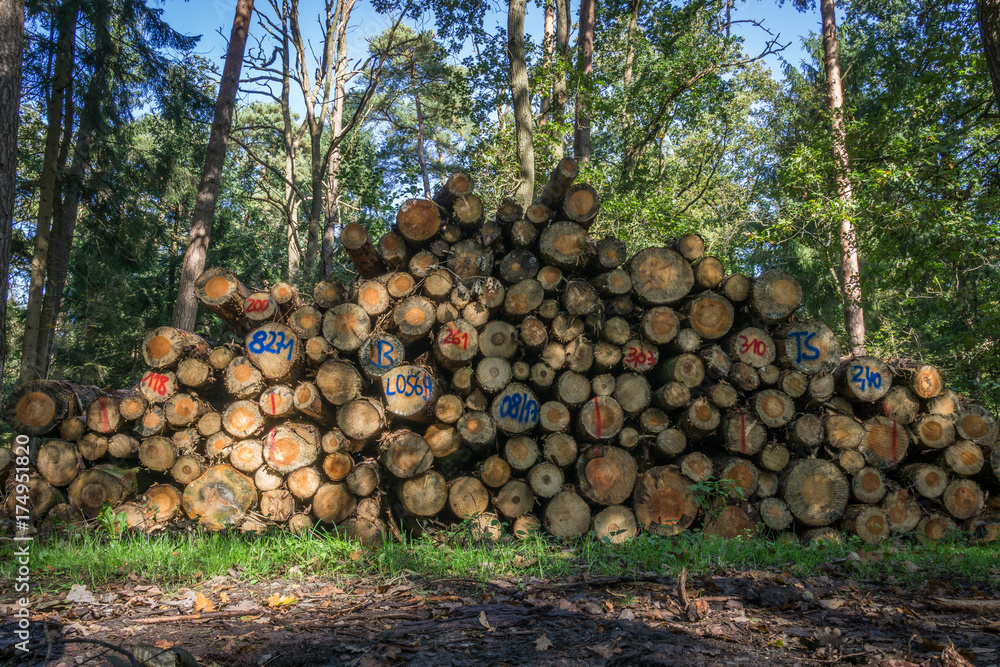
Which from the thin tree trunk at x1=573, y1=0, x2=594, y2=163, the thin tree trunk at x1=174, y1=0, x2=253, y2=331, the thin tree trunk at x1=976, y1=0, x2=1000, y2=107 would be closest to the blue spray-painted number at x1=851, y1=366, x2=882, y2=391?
the thin tree trunk at x1=976, y1=0, x2=1000, y2=107

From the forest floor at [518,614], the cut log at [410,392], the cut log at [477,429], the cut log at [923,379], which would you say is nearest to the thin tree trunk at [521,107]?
the cut log at [410,392]

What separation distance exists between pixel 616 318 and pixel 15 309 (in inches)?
587

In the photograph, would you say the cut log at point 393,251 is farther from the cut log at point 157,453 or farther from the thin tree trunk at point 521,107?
the thin tree trunk at point 521,107

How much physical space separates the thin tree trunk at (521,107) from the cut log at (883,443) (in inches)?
220

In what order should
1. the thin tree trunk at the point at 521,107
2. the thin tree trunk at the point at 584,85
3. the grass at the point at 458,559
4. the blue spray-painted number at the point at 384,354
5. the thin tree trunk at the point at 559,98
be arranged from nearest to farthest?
the grass at the point at 458,559
the blue spray-painted number at the point at 384,354
the thin tree trunk at the point at 521,107
the thin tree trunk at the point at 559,98
the thin tree trunk at the point at 584,85

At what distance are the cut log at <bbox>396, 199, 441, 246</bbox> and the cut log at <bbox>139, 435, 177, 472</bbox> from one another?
2800mm

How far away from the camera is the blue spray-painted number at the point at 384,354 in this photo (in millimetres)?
5012

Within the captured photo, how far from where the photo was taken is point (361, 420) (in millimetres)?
4902

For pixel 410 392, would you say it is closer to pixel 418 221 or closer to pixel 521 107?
pixel 418 221

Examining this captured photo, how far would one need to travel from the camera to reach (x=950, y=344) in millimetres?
9523

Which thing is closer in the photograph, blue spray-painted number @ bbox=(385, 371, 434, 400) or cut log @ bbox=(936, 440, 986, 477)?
blue spray-painted number @ bbox=(385, 371, 434, 400)

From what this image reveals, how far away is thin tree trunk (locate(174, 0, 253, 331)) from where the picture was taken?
878cm

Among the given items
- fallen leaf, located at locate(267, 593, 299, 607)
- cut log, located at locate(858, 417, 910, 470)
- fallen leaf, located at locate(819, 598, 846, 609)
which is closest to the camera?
fallen leaf, located at locate(819, 598, 846, 609)

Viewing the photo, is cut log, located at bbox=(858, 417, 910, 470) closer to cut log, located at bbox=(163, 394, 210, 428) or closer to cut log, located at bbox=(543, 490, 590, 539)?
cut log, located at bbox=(543, 490, 590, 539)
